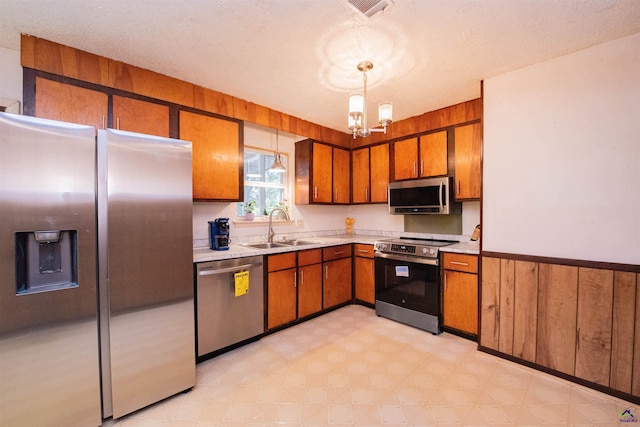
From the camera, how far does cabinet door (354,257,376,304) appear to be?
343 cm

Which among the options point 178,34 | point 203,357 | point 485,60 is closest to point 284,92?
point 178,34

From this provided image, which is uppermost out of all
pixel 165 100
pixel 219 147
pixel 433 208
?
pixel 165 100

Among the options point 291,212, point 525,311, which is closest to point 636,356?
point 525,311

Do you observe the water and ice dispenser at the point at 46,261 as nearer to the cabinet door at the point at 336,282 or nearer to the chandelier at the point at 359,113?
the chandelier at the point at 359,113

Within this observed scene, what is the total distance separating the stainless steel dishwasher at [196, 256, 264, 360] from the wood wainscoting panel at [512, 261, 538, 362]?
2.21 meters

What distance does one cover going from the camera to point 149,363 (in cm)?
174

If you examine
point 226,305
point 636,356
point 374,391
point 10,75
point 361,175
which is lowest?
point 374,391

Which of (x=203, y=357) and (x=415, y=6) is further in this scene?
(x=203, y=357)

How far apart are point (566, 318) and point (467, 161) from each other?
1595 millimetres

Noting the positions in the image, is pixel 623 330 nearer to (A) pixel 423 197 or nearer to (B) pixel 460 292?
(B) pixel 460 292

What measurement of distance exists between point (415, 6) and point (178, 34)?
1472 mm

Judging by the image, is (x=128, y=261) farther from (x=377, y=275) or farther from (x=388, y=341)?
(x=377, y=275)

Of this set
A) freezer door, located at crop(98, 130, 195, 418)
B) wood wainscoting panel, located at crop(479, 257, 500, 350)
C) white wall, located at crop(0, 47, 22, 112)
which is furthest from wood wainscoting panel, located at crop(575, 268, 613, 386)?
white wall, located at crop(0, 47, 22, 112)

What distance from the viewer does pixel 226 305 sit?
2.37m
